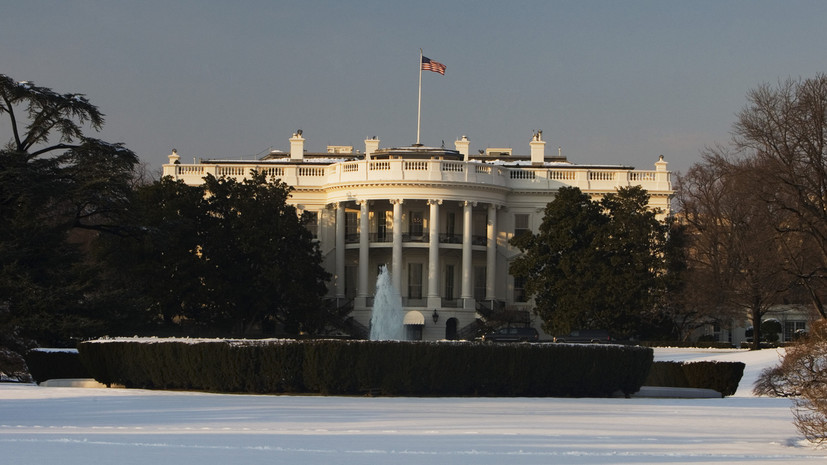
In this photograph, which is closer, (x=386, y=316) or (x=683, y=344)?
(x=386, y=316)

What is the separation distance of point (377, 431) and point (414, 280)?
49.4 m

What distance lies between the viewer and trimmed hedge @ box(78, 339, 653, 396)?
1140 inches

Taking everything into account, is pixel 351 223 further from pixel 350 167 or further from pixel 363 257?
pixel 363 257

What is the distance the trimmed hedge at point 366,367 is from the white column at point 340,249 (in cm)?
3593

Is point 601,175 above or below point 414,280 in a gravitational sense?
above

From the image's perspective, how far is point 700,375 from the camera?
36594 millimetres

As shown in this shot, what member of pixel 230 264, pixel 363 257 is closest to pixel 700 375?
pixel 230 264

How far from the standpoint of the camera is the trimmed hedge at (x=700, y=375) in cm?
3584

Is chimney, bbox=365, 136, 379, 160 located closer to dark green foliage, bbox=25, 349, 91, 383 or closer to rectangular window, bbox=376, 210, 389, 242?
rectangular window, bbox=376, 210, 389, 242

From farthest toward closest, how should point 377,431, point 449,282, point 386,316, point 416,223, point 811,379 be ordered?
point 449,282 → point 416,223 → point 386,316 → point 811,379 → point 377,431

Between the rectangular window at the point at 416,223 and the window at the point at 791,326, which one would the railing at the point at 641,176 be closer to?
the rectangular window at the point at 416,223

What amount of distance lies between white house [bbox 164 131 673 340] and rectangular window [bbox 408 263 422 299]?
0.06 m

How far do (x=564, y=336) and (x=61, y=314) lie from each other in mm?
28723

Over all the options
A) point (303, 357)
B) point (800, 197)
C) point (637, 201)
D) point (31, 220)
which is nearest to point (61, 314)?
point (31, 220)
